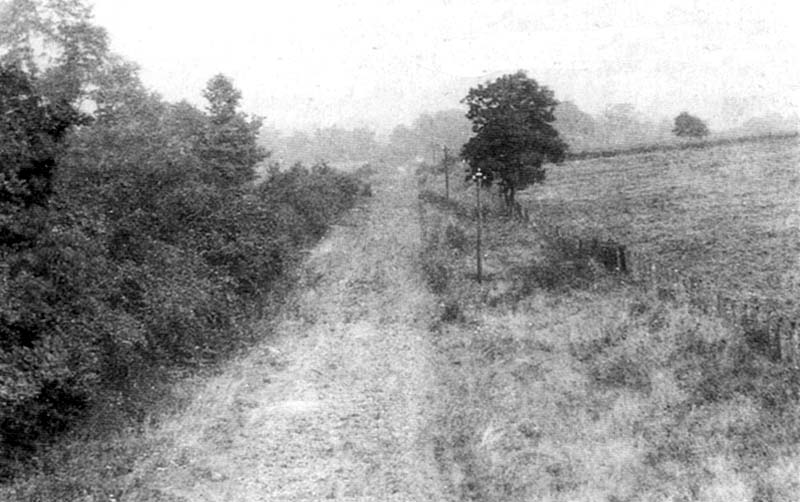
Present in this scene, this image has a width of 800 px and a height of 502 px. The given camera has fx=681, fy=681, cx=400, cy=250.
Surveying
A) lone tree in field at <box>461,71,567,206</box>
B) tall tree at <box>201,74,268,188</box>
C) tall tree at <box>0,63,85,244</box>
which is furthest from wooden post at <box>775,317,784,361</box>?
tall tree at <box>201,74,268,188</box>

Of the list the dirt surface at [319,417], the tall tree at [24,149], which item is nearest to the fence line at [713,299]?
the dirt surface at [319,417]

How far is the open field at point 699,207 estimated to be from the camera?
2734cm

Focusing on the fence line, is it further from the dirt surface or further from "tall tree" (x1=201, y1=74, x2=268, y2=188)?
"tall tree" (x1=201, y1=74, x2=268, y2=188)

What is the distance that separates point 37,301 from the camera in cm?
1525

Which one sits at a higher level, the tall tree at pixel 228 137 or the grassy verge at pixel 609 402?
the tall tree at pixel 228 137

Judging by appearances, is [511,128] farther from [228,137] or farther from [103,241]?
[103,241]

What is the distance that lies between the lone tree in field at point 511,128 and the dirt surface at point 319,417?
46.5 feet

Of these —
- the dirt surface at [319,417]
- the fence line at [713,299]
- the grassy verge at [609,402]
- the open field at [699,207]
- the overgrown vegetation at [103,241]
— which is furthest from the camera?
the open field at [699,207]

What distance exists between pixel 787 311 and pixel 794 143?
4493 centimetres

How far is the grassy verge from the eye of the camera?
1321 cm

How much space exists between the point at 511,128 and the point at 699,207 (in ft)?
40.6

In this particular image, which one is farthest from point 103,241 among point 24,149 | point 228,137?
point 228,137

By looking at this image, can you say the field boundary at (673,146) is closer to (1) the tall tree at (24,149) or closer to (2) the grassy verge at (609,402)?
(2) the grassy verge at (609,402)

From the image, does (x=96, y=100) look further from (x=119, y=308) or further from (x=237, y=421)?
(x=237, y=421)
